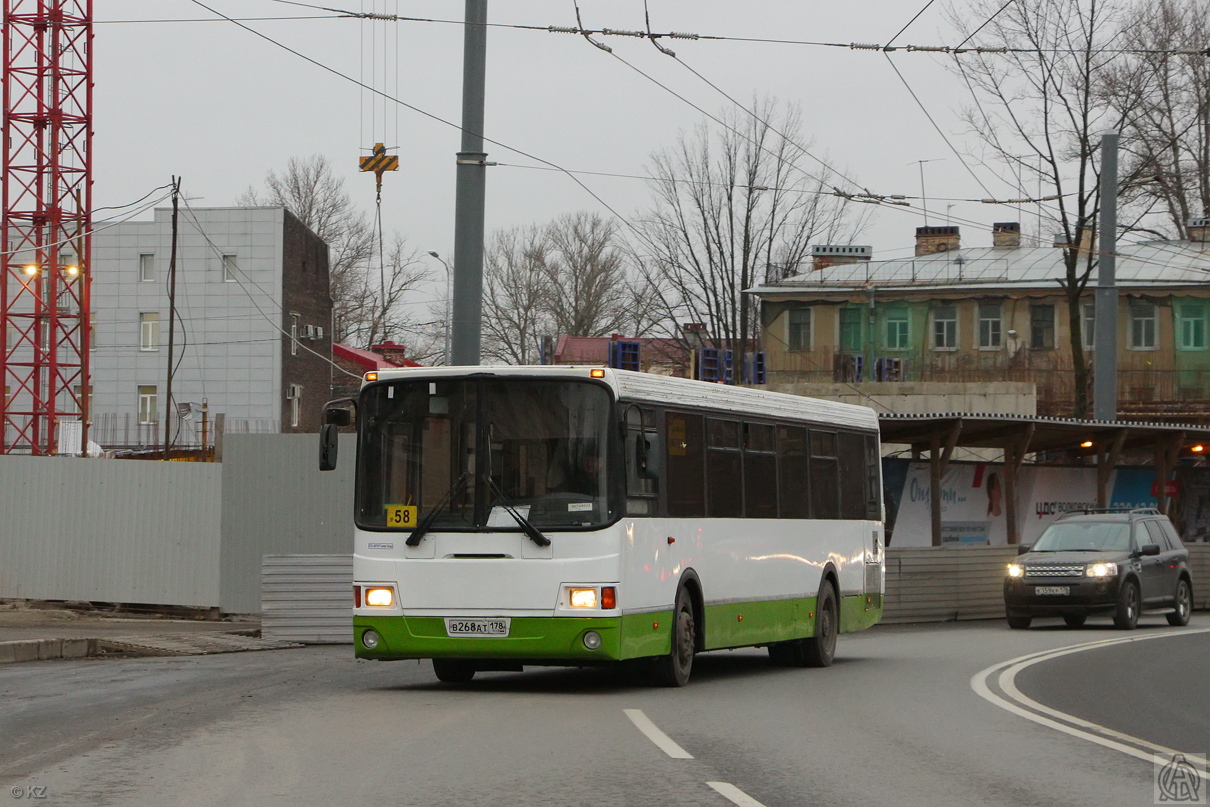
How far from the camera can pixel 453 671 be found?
14.0m

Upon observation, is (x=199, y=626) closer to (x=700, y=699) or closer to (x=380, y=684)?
(x=380, y=684)

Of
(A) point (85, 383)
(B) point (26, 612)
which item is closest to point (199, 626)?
(B) point (26, 612)

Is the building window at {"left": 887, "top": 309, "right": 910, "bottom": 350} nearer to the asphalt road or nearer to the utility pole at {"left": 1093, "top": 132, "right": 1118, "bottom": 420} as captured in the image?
the utility pole at {"left": 1093, "top": 132, "right": 1118, "bottom": 420}

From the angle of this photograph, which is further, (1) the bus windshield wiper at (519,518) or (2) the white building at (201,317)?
(2) the white building at (201,317)

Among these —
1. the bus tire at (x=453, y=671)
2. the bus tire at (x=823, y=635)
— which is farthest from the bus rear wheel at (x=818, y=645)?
the bus tire at (x=453, y=671)

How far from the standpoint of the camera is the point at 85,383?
159 ft

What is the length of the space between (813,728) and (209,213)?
60.9 meters

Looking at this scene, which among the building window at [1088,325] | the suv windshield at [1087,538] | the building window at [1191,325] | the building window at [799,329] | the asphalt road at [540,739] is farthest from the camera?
the building window at [799,329]

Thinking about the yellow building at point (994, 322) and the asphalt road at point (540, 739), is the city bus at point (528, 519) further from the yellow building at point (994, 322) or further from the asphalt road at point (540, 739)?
the yellow building at point (994, 322)

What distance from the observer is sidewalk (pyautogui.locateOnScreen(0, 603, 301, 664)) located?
691 inches

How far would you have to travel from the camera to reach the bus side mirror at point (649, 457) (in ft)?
42.8

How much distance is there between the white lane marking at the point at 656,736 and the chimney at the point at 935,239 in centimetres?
5647

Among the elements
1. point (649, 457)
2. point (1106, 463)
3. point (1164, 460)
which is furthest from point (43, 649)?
point (1164, 460)

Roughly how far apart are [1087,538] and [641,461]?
46.7 ft
